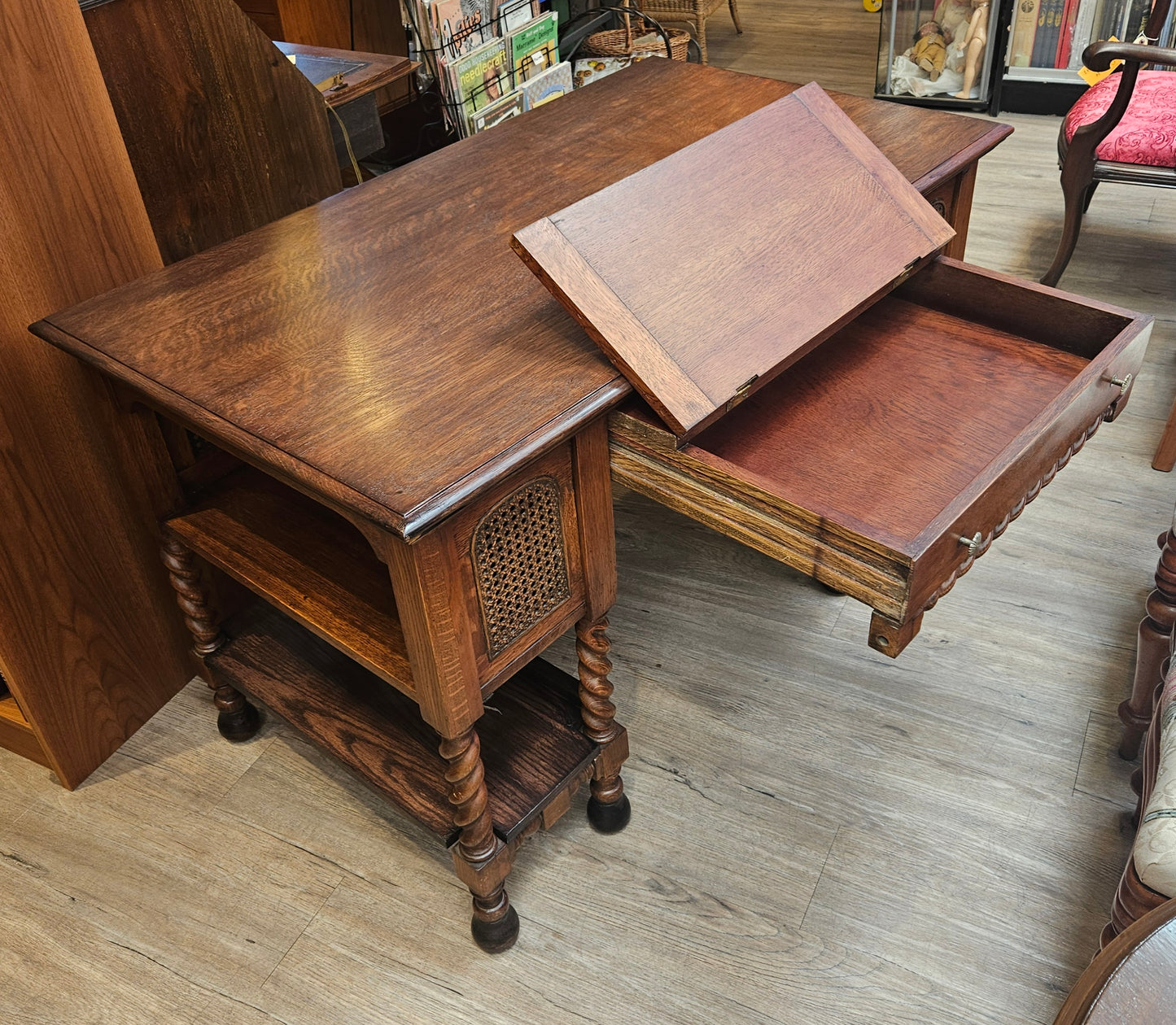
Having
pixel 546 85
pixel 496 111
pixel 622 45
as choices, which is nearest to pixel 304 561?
pixel 496 111

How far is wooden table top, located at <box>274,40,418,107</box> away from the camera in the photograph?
6.70ft

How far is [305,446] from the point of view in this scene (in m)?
1.03

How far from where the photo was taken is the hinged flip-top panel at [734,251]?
1.09 m

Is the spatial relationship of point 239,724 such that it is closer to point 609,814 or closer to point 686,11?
point 609,814

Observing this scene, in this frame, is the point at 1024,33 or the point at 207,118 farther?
the point at 1024,33

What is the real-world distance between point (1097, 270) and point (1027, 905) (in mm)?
1918

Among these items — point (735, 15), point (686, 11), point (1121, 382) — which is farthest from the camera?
point (735, 15)

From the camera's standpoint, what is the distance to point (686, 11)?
3.89 meters

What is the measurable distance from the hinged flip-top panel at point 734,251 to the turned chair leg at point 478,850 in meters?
0.46

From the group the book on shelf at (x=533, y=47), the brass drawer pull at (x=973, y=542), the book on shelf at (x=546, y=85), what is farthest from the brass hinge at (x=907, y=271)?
the book on shelf at (x=533, y=47)

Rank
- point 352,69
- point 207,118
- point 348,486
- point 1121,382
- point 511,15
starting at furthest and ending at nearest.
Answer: point 511,15 < point 352,69 < point 207,118 < point 1121,382 < point 348,486

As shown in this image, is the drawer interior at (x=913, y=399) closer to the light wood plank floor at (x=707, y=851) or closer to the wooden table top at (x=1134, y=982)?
the wooden table top at (x=1134, y=982)

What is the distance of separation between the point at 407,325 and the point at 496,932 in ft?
2.57

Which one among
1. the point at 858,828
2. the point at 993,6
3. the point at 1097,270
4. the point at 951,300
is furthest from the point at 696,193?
the point at 993,6
